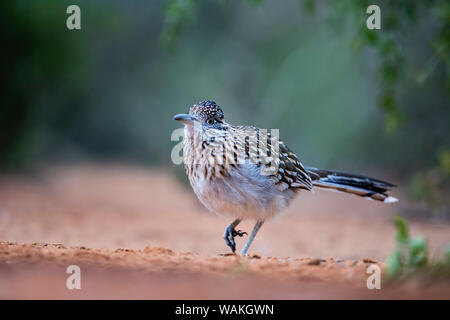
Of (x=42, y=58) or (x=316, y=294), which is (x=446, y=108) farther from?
(x=316, y=294)

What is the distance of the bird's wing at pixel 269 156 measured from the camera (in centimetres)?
545

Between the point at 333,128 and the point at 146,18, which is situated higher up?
the point at 146,18

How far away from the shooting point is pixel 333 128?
48.8 feet

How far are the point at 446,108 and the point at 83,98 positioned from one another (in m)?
11.9

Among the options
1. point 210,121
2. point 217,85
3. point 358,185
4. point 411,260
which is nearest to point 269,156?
point 210,121

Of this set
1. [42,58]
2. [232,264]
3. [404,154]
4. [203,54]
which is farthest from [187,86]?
[232,264]

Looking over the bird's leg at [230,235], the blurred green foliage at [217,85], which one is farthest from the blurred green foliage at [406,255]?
the blurred green foliage at [217,85]

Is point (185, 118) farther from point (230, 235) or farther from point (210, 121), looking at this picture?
point (230, 235)

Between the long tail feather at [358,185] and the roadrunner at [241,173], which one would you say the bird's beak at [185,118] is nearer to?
the roadrunner at [241,173]

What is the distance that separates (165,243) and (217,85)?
381 inches

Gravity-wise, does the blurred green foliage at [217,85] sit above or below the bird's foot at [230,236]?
above

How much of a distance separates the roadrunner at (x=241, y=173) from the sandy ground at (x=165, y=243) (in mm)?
589

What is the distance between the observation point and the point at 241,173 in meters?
5.24

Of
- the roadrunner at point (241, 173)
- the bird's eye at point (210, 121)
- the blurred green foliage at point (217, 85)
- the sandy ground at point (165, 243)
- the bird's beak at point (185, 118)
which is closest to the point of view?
the sandy ground at point (165, 243)
